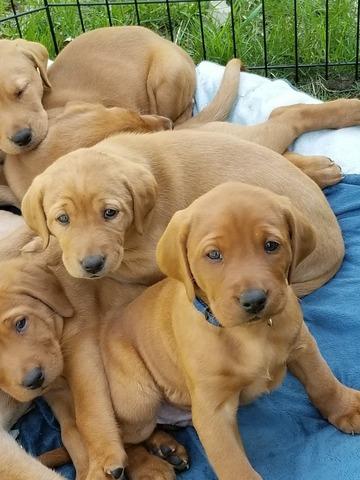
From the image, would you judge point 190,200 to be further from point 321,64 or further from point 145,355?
point 321,64

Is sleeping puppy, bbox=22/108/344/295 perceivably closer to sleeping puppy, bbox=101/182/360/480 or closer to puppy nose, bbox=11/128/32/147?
→ sleeping puppy, bbox=101/182/360/480

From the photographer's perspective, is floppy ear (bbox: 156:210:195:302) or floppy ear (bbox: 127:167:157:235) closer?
floppy ear (bbox: 156:210:195:302)

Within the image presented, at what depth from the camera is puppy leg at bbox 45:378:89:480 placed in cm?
329

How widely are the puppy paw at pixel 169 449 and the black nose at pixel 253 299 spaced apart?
3.77 feet

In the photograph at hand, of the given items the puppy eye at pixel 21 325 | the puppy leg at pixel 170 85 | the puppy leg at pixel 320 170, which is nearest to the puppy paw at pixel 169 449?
the puppy eye at pixel 21 325

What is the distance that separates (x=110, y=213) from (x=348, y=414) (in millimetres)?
1291

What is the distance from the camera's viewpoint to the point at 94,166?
10.9 feet

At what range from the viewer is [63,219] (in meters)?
3.28

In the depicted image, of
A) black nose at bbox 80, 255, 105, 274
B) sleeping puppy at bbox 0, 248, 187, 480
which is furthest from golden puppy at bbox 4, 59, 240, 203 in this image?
black nose at bbox 80, 255, 105, 274

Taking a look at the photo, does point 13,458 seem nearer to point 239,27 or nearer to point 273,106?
point 273,106

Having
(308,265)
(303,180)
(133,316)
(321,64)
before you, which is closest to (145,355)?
(133,316)

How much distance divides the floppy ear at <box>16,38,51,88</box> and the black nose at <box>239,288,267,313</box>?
279 cm

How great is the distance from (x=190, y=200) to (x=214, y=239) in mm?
1274

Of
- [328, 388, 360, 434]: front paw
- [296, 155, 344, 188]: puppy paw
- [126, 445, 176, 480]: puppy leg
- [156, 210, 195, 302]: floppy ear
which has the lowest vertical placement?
[126, 445, 176, 480]: puppy leg
